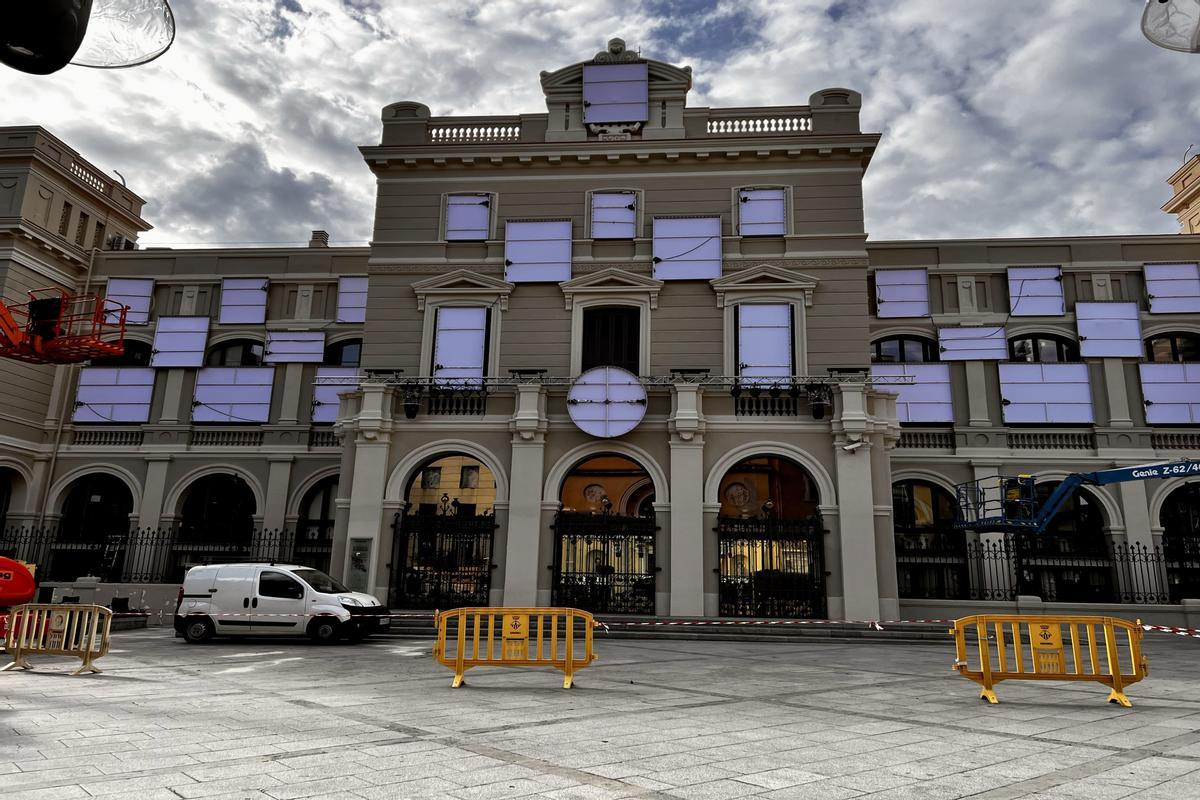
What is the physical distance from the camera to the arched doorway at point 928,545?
25.8m

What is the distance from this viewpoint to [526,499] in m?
20.5

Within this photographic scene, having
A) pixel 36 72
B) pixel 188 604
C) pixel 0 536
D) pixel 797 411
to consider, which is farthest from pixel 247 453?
pixel 36 72

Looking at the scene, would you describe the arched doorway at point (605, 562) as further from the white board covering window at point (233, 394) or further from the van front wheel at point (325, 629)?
the white board covering window at point (233, 394)

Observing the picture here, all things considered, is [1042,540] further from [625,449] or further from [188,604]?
[188,604]

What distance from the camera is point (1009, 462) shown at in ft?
86.0

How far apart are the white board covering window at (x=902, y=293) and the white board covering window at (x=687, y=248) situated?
27.7ft

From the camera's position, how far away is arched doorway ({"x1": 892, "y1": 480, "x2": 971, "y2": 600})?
25.8 metres

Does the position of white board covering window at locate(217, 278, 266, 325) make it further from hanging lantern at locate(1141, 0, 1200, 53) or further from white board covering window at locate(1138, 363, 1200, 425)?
white board covering window at locate(1138, 363, 1200, 425)

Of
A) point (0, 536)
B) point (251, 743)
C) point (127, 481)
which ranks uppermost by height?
point (127, 481)

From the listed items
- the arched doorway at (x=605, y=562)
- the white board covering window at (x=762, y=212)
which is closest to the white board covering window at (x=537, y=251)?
the white board covering window at (x=762, y=212)

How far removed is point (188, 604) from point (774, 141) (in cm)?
1933

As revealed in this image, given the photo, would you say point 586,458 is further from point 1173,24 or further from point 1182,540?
point 1182,540

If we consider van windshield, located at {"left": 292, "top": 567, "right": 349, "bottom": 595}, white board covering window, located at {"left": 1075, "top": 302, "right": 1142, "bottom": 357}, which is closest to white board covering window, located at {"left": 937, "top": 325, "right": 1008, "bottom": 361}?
white board covering window, located at {"left": 1075, "top": 302, "right": 1142, "bottom": 357}

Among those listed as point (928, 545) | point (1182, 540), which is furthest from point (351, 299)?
point (1182, 540)
